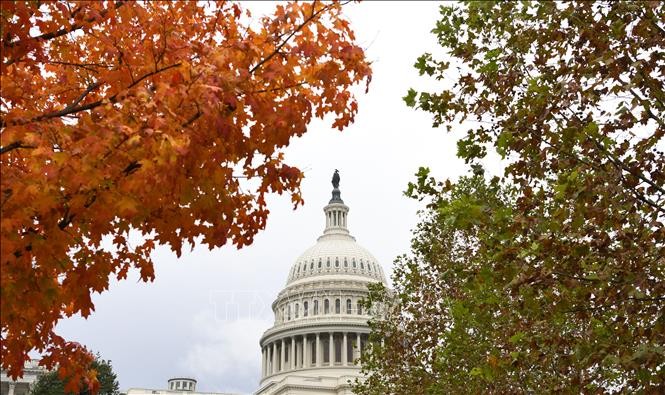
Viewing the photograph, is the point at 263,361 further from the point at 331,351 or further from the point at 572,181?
the point at 572,181

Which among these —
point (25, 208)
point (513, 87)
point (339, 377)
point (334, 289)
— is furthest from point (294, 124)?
point (334, 289)

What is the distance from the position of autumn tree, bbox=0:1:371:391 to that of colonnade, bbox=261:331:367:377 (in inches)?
4051

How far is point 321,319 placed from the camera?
114188mm

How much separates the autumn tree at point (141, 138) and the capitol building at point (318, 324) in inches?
3623

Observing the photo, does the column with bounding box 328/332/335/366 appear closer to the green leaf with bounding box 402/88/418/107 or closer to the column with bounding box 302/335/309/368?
the column with bounding box 302/335/309/368

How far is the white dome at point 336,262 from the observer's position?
123062 mm

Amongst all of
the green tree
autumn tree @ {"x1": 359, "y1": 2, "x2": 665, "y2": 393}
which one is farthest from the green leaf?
the green tree

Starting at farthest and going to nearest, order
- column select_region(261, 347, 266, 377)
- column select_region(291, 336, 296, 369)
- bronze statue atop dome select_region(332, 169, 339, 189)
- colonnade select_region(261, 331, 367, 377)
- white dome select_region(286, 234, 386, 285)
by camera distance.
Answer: bronze statue atop dome select_region(332, 169, 339, 189), white dome select_region(286, 234, 386, 285), column select_region(261, 347, 266, 377), column select_region(291, 336, 296, 369), colonnade select_region(261, 331, 367, 377)

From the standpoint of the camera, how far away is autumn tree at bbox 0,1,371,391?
23.9 feet

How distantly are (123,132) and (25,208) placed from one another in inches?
47.2

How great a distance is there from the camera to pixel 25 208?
23.7 ft

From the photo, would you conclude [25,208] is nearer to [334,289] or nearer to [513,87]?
[513,87]

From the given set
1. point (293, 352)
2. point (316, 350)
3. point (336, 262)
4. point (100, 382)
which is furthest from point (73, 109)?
point (336, 262)

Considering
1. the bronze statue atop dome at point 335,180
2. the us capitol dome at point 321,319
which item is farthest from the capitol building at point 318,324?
the bronze statue atop dome at point 335,180
